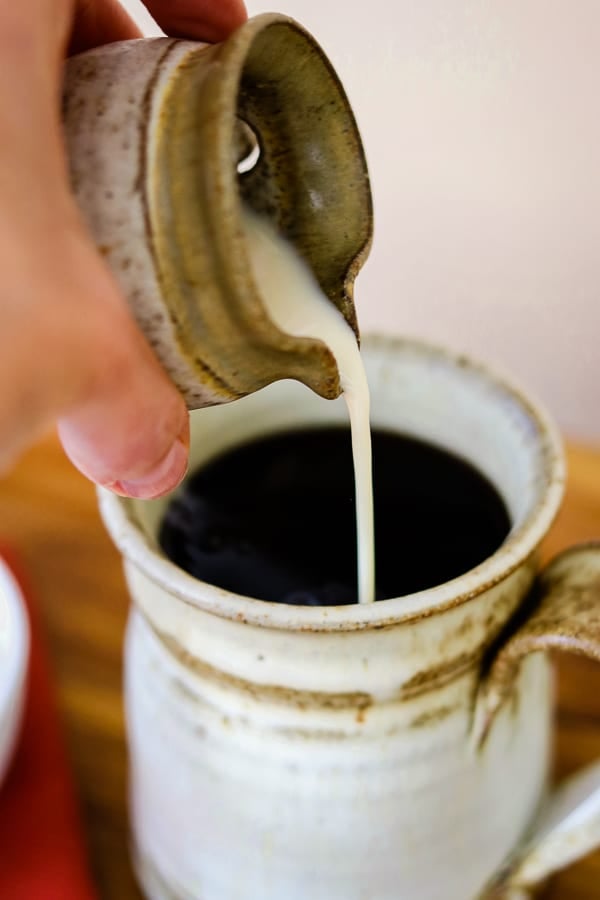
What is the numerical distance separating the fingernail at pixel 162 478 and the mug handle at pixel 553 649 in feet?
A: 0.55

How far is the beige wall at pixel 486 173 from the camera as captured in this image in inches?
29.5

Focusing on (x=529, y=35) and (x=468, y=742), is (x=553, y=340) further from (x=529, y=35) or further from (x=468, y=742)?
(x=468, y=742)

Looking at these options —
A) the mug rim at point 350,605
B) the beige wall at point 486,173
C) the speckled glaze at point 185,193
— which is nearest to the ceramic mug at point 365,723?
the mug rim at point 350,605

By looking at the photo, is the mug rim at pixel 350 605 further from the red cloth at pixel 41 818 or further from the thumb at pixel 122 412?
the red cloth at pixel 41 818

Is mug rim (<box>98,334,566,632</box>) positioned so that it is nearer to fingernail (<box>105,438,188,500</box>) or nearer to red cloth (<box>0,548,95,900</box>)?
fingernail (<box>105,438,188,500</box>)

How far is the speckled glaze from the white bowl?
0.28m

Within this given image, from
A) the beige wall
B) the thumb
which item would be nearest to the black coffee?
the thumb

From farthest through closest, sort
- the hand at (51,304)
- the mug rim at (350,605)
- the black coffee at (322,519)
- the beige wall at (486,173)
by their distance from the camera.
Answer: the beige wall at (486,173) < the black coffee at (322,519) < the mug rim at (350,605) < the hand at (51,304)

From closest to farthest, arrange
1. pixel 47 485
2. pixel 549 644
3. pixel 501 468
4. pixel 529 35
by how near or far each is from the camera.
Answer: pixel 549 644
pixel 501 468
pixel 529 35
pixel 47 485

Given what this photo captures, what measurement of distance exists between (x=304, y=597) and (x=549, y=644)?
4.9 inches

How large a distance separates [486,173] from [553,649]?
0.49 meters

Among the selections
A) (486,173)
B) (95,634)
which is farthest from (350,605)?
(486,173)

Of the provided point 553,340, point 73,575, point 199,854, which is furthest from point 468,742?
point 553,340

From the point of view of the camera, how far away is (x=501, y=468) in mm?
548
